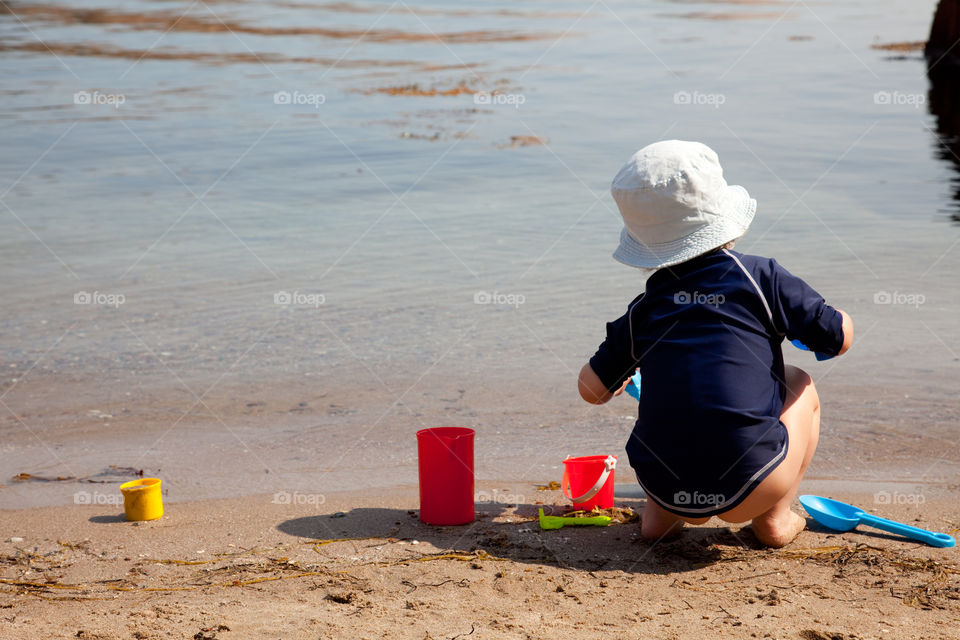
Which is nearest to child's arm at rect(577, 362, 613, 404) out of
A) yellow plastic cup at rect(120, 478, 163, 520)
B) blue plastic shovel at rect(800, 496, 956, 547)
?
blue plastic shovel at rect(800, 496, 956, 547)

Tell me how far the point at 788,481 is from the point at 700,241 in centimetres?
84

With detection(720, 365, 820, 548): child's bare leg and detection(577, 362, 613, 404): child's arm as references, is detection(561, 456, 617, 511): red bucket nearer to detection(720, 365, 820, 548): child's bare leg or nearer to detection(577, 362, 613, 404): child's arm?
detection(577, 362, 613, 404): child's arm

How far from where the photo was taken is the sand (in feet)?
9.37

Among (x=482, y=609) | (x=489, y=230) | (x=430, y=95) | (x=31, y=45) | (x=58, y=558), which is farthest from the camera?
(x=31, y=45)

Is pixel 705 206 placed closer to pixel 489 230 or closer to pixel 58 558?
pixel 58 558

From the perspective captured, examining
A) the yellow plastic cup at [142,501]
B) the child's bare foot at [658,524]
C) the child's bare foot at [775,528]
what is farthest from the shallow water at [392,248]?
the child's bare foot at [775,528]

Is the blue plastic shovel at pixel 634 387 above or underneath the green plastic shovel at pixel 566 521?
above

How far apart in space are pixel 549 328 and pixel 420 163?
558 cm

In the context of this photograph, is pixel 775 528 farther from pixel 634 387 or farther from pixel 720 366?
pixel 634 387

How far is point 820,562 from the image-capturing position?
3318 millimetres

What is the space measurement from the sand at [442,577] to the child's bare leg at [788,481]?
0.07m

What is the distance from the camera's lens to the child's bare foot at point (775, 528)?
135 inches

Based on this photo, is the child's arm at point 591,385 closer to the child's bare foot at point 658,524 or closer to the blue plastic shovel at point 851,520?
the child's bare foot at point 658,524

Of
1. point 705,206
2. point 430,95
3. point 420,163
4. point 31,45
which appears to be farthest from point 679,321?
point 31,45
